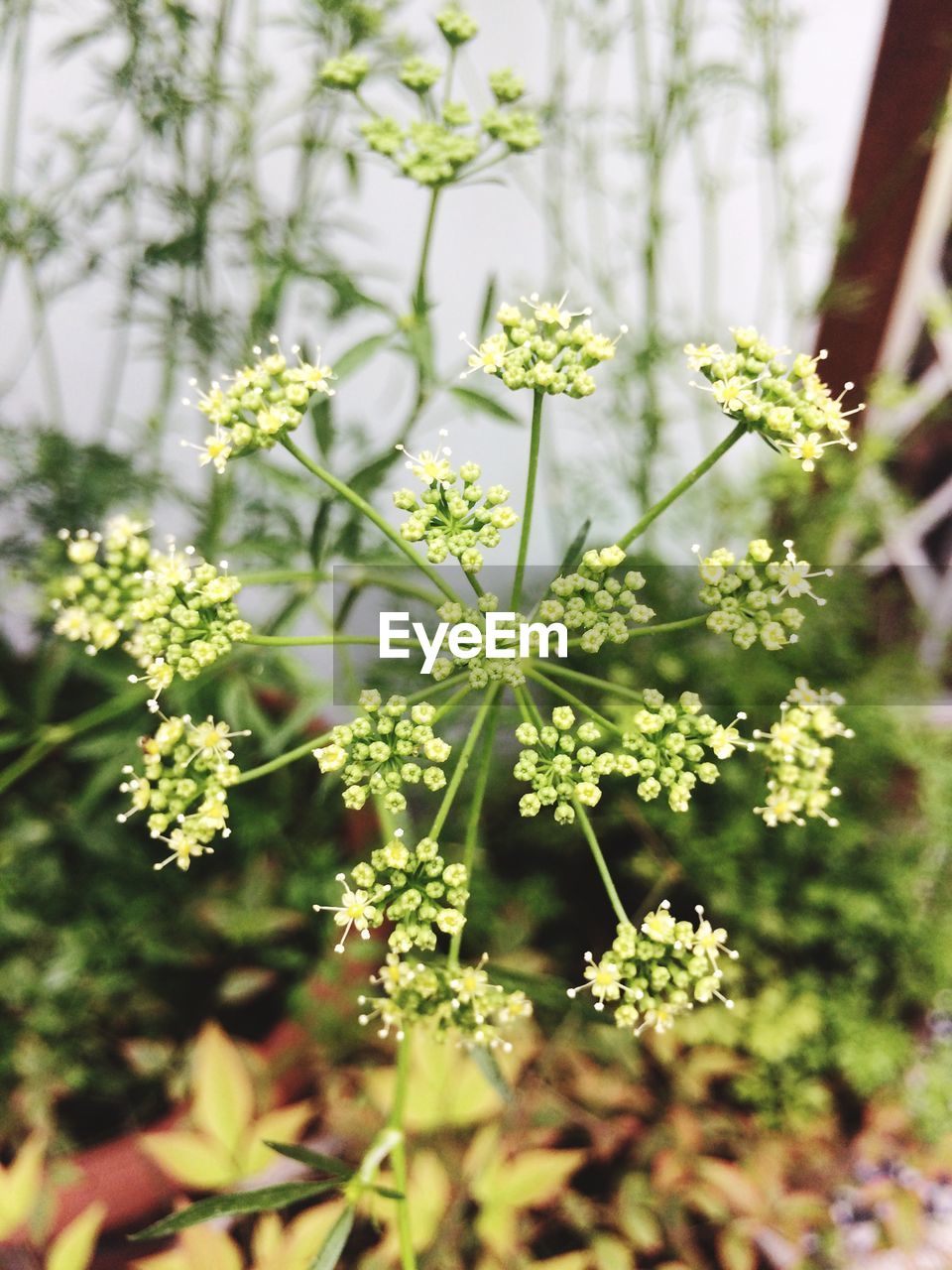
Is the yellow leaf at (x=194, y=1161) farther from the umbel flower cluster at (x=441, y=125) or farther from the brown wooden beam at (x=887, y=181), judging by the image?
the brown wooden beam at (x=887, y=181)

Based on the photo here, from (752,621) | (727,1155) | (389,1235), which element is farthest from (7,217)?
(727,1155)

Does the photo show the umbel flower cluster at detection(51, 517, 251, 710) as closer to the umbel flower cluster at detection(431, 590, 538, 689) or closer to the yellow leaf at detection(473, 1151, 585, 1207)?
the umbel flower cluster at detection(431, 590, 538, 689)

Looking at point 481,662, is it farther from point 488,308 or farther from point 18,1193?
point 18,1193

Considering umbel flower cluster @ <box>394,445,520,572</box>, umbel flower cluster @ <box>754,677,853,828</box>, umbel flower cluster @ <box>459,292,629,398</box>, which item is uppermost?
umbel flower cluster @ <box>459,292,629,398</box>

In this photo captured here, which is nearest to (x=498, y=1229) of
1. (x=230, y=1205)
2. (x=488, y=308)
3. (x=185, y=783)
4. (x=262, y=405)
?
(x=230, y=1205)

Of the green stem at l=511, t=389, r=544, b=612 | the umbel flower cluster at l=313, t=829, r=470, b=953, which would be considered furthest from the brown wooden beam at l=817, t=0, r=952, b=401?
the umbel flower cluster at l=313, t=829, r=470, b=953

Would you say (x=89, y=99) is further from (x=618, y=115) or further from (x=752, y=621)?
(x=752, y=621)
